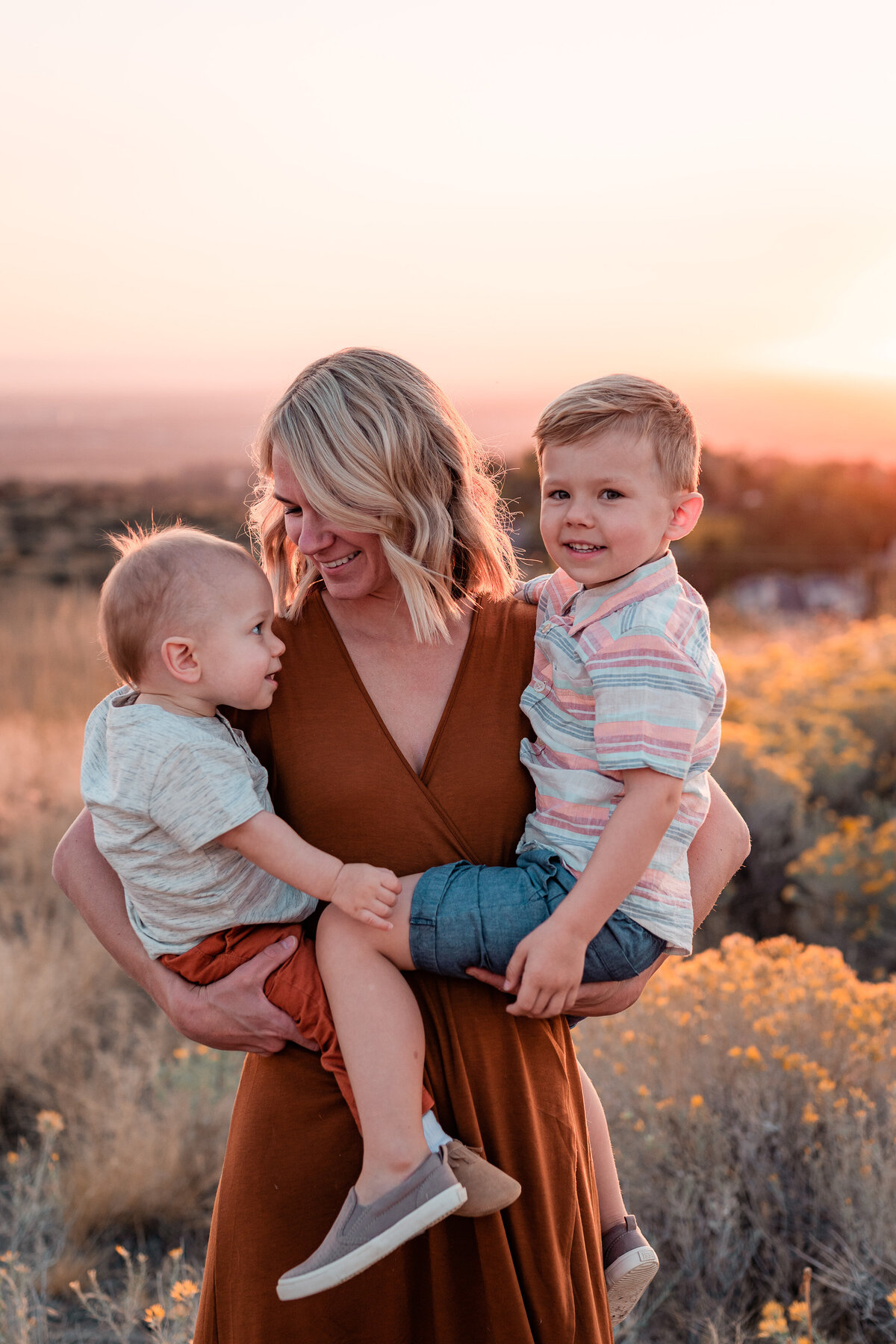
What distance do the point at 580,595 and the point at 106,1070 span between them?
335 centimetres

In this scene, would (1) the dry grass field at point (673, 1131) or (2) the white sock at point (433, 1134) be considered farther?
(1) the dry grass field at point (673, 1131)

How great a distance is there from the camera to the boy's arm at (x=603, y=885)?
5.62 feet

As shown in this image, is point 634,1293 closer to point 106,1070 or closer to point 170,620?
point 170,620

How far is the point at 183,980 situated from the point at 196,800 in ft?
1.25

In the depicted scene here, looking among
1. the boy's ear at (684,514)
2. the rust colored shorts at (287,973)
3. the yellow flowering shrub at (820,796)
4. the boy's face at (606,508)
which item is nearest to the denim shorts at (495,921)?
the rust colored shorts at (287,973)

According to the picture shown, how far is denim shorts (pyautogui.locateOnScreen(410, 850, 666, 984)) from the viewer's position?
1757 millimetres

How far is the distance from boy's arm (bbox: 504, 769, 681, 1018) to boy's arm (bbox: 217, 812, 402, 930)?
0.78 feet

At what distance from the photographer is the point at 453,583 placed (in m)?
2.16

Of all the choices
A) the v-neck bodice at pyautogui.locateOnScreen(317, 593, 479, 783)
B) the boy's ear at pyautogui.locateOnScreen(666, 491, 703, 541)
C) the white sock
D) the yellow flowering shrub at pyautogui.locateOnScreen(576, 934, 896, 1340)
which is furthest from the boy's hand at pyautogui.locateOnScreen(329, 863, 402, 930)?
the yellow flowering shrub at pyautogui.locateOnScreen(576, 934, 896, 1340)

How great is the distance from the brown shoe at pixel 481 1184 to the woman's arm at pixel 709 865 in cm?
30

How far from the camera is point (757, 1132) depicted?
10.3 feet

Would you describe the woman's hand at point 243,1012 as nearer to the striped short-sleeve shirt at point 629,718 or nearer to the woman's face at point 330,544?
the striped short-sleeve shirt at point 629,718

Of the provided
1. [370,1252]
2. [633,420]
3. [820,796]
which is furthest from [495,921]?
[820,796]

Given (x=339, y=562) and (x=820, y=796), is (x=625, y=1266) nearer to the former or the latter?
(x=339, y=562)
